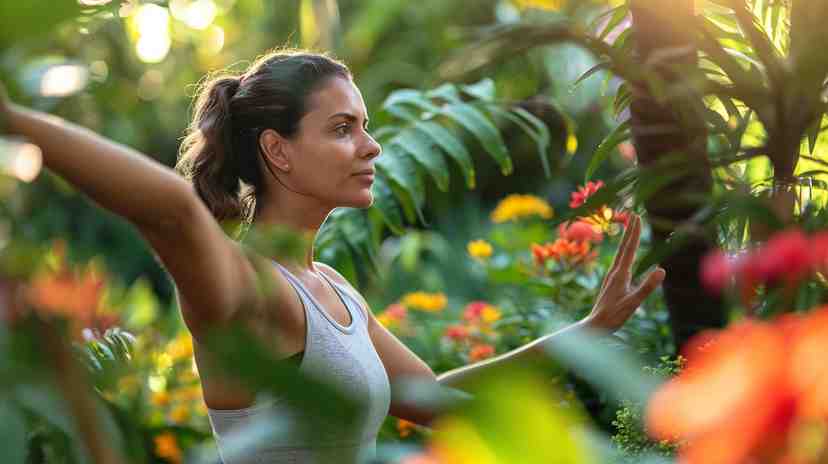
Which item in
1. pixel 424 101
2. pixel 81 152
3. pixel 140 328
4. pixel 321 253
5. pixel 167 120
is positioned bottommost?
pixel 167 120

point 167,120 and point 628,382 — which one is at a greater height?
point 628,382

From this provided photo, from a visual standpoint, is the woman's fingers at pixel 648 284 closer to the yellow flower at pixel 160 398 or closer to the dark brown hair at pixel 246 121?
the dark brown hair at pixel 246 121

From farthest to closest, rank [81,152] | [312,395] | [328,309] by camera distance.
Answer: [328,309]
[81,152]
[312,395]

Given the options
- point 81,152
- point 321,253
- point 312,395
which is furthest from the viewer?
point 321,253

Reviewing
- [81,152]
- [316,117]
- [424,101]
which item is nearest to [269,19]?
[424,101]

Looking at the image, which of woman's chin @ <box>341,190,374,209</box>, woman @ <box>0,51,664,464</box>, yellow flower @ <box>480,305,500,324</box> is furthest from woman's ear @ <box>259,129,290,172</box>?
yellow flower @ <box>480,305,500,324</box>

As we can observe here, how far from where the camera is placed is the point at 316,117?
143cm

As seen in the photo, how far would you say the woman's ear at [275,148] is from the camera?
1.43 m

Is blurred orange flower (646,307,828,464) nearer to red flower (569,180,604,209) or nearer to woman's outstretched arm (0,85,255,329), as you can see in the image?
woman's outstretched arm (0,85,255,329)

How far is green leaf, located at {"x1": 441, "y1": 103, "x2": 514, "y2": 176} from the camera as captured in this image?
198 centimetres

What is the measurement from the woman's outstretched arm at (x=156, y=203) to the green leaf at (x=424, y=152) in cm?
114

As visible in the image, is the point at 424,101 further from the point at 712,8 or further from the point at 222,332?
the point at 222,332

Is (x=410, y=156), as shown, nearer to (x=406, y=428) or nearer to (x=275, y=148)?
(x=406, y=428)

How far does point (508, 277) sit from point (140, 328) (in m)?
0.76
